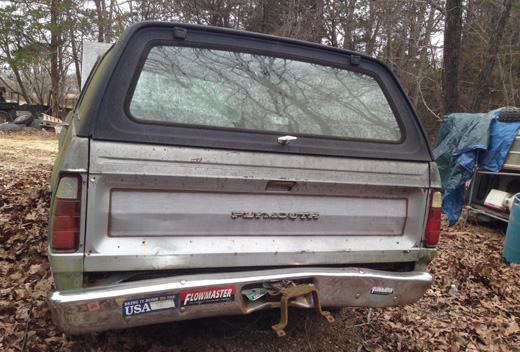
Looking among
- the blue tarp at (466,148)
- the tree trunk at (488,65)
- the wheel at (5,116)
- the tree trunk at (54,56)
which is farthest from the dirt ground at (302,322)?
the tree trunk at (54,56)

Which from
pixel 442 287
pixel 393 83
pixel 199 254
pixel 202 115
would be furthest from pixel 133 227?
pixel 442 287

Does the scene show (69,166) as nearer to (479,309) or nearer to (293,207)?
(293,207)

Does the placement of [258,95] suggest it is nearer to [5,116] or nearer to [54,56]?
[5,116]

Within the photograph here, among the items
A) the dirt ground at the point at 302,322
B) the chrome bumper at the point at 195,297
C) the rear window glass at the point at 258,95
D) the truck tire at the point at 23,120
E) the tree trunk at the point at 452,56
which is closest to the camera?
the chrome bumper at the point at 195,297

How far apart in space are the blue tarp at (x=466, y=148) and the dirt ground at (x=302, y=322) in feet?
5.78

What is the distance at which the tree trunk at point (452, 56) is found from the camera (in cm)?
873

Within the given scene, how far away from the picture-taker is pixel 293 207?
232 centimetres

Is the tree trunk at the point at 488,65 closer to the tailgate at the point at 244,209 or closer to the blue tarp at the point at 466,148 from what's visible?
the blue tarp at the point at 466,148

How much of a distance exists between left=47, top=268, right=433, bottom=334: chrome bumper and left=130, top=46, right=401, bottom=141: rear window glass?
2.86 feet

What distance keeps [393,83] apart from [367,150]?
644mm

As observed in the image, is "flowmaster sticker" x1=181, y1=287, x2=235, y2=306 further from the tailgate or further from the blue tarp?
the blue tarp

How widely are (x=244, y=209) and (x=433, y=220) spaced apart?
1.33 meters

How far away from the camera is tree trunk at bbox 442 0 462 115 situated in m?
8.73

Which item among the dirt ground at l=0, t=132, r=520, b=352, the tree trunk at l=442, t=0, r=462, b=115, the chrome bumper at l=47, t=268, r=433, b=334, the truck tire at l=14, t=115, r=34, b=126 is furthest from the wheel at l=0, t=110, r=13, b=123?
the chrome bumper at l=47, t=268, r=433, b=334
